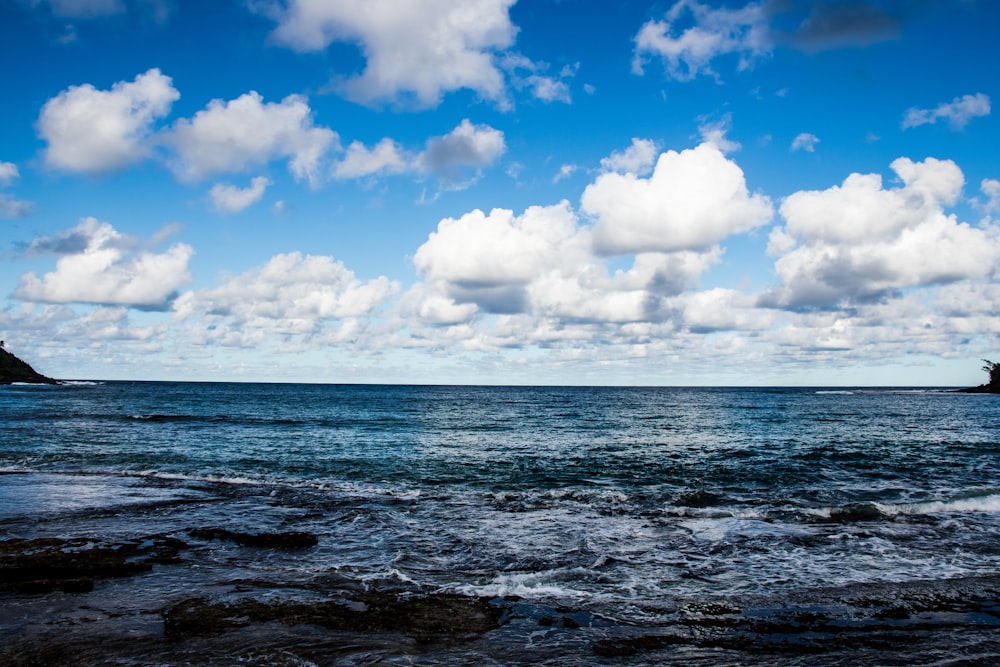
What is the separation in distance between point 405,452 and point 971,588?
27206 millimetres

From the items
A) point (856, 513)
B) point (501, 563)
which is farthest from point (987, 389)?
point (501, 563)

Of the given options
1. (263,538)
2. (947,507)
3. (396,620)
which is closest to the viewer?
(396,620)

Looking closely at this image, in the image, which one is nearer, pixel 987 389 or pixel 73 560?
pixel 73 560

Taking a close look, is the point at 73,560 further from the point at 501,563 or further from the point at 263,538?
the point at 501,563

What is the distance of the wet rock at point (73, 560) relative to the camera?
1063 centimetres

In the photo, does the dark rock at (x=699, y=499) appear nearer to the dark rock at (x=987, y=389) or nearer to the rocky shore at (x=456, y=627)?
the rocky shore at (x=456, y=627)

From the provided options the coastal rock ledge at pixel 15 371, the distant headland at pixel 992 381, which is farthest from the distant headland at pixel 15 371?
the distant headland at pixel 992 381

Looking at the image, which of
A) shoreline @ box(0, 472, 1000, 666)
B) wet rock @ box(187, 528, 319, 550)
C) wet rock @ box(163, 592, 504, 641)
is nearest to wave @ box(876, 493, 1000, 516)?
shoreline @ box(0, 472, 1000, 666)

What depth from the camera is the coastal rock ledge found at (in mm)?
172875

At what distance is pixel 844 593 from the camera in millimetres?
10750

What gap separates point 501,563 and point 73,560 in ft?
28.1

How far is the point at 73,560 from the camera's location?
1184 cm

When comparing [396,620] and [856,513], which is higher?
→ [396,620]

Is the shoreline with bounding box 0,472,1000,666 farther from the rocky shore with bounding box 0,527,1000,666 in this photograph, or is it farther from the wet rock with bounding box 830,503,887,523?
the wet rock with bounding box 830,503,887,523
